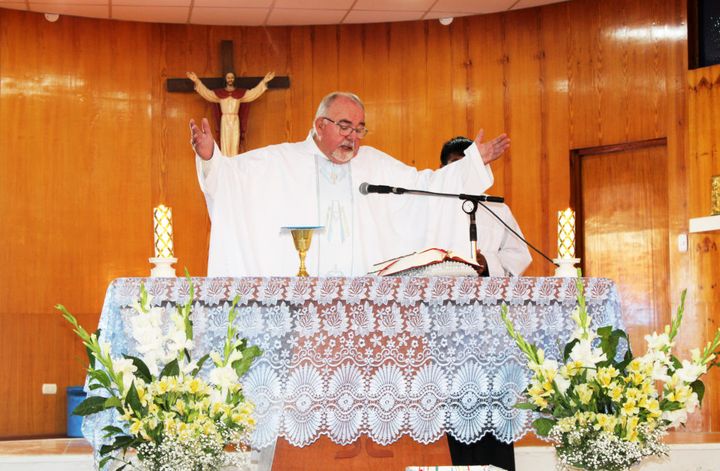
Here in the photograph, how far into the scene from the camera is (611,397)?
109 inches

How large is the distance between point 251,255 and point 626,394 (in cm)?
202

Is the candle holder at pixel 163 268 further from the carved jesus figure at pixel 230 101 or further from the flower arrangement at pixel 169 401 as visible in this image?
the carved jesus figure at pixel 230 101

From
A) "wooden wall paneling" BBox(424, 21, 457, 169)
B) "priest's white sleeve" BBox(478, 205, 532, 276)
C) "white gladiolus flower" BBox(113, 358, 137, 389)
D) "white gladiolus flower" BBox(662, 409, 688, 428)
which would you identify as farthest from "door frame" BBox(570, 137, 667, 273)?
"white gladiolus flower" BBox(113, 358, 137, 389)

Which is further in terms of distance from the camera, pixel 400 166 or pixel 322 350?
pixel 400 166

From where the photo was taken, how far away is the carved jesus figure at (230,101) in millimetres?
8266

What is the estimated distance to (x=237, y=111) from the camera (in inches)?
328

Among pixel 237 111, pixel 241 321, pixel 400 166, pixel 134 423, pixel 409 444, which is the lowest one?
pixel 409 444

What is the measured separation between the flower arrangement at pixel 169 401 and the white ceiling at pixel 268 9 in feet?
17.7

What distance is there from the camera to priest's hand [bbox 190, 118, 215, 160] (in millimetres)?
4023

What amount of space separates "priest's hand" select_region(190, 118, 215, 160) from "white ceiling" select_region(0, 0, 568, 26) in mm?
3861

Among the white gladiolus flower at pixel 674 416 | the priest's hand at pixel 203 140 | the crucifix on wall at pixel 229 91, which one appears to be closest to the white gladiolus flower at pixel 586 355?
the white gladiolus flower at pixel 674 416

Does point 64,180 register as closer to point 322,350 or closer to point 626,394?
point 322,350

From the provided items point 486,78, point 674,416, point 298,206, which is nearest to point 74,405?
point 298,206

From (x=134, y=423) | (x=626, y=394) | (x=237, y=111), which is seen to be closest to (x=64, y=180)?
(x=237, y=111)
